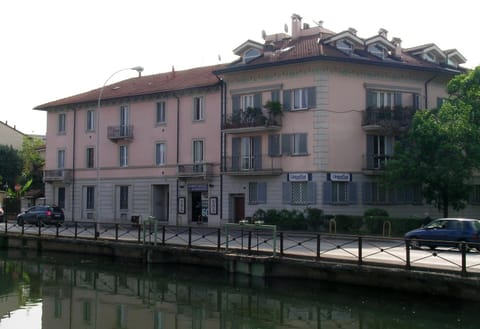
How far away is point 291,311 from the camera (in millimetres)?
19328

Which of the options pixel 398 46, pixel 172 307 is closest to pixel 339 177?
pixel 398 46

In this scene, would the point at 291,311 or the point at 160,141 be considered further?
the point at 160,141

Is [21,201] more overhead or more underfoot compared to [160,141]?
more underfoot

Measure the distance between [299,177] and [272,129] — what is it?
3639 millimetres

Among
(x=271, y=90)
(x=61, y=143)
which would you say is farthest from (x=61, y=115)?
(x=271, y=90)

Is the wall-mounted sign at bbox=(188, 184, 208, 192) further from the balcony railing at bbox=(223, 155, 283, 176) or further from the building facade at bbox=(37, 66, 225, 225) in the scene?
the balcony railing at bbox=(223, 155, 283, 176)

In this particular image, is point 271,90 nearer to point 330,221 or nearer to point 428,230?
point 330,221

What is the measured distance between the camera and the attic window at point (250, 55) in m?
41.9

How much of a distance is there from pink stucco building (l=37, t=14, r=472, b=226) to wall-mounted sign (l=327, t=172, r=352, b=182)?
2.4 inches

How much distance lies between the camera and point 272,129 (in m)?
40.0

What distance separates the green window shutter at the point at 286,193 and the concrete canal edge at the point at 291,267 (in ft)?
40.3

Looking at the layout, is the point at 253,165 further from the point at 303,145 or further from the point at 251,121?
the point at 303,145

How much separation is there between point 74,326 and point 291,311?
20.9 feet

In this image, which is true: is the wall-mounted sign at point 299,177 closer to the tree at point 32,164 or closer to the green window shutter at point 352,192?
the green window shutter at point 352,192
